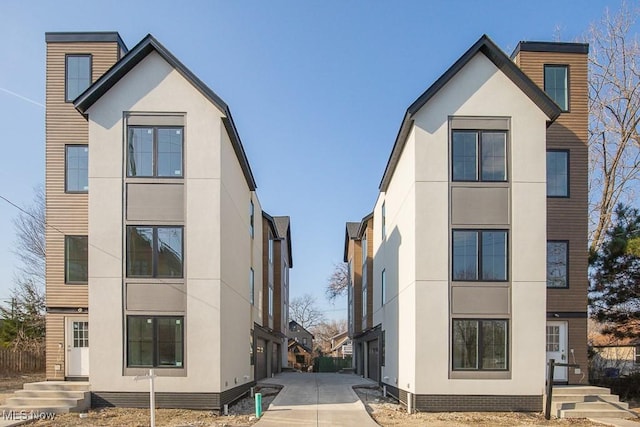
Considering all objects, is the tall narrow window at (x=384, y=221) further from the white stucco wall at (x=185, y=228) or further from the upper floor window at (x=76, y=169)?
the upper floor window at (x=76, y=169)

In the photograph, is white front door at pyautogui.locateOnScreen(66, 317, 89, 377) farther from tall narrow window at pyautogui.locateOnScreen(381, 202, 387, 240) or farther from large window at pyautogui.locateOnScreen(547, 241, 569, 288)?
large window at pyautogui.locateOnScreen(547, 241, 569, 288)

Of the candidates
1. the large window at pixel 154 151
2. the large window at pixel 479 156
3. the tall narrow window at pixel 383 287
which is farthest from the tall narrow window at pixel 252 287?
the large window at pixel 479 156

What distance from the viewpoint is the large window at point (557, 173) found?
55.8 feet

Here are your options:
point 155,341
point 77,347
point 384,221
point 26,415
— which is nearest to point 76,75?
point 77,347

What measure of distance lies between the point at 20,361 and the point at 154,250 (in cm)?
1432

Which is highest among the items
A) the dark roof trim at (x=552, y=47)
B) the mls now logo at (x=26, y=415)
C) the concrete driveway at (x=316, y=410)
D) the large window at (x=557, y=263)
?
the dark roof trim at (x=552, y=47)

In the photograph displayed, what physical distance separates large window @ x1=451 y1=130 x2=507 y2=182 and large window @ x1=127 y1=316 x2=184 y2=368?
880 cm

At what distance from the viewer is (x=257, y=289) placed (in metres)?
24.0

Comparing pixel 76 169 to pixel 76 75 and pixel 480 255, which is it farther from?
pixel 480 255

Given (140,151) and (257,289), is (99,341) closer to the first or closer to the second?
(140,151)

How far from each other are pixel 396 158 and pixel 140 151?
833cm

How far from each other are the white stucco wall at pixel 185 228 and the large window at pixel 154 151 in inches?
10.0

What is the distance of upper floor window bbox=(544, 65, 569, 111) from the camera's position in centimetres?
1727

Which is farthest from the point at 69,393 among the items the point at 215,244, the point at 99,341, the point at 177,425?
the point at 215,244
